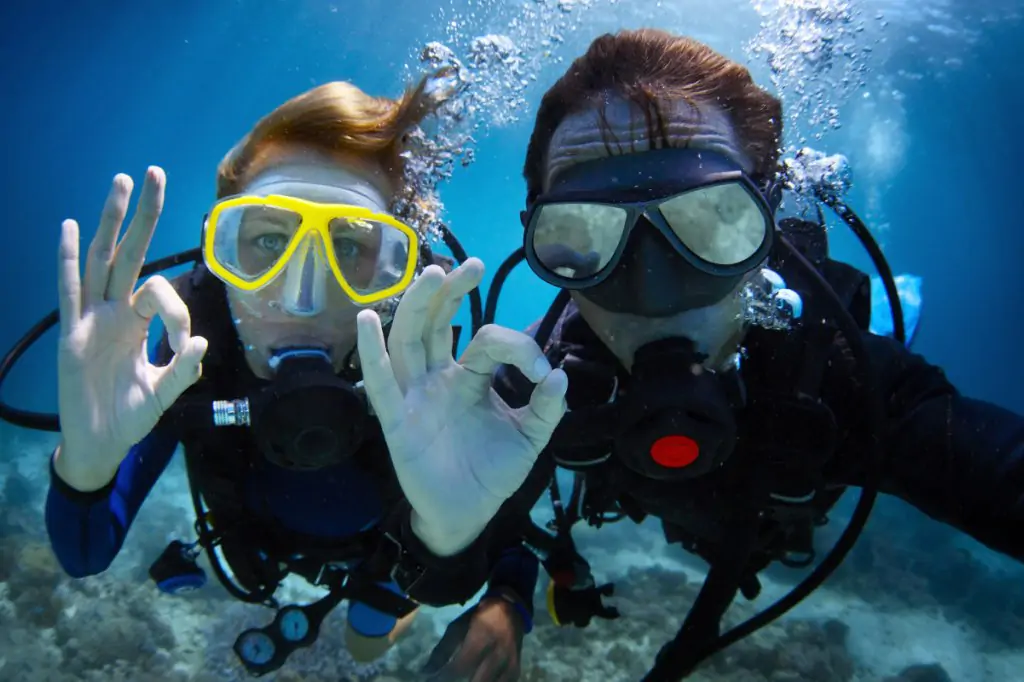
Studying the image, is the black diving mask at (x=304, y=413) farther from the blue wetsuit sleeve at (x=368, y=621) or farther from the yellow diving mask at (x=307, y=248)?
the blue wetsuit sleeve at (x=368, y=621)

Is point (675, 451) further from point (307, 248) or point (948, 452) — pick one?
point (307, 248)

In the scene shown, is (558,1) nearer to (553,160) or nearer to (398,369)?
(553,160)

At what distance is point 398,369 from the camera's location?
83.0 inches

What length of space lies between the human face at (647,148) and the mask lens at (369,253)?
1049 millimetres

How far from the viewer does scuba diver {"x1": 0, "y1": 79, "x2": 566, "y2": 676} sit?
211 cm

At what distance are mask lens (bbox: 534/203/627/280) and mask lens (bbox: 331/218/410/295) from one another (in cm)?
90

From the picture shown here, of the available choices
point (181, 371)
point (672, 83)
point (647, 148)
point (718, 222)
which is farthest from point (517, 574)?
point (672, 83)

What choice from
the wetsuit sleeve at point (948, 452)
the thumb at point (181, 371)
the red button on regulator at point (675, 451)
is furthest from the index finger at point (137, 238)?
the wetsuit sleeve at point (948, 452)

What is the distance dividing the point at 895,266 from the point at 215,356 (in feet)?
260

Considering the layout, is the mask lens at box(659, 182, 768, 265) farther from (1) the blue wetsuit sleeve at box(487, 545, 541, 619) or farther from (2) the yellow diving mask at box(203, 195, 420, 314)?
(1) the blue wetsuit sleeve at box(487, 545, 541, 619)

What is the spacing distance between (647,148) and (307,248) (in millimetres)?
1738

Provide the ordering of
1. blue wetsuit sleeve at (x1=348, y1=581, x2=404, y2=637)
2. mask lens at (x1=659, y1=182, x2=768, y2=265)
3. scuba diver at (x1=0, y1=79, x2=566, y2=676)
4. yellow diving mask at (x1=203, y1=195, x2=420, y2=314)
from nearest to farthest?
1. scuba diver at (x1=0, y1=79, x2=566, y2=676)
2. mask lens at (x1=659, y1=182, x2=768, y2=265)
3. yellow diving mask at (x1=203, y1=195, x2=420, y2=314)
4. blue wetsuit sleeve at (x1=348, y1=581, x2=404, y2=637)

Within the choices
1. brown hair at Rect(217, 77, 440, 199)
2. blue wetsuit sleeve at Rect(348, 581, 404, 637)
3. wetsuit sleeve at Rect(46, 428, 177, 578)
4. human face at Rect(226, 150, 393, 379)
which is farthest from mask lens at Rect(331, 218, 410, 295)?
blue wetsuit sleeve at Rect(348, 581, 404, 637)

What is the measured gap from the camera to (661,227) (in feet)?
8.02
